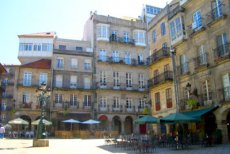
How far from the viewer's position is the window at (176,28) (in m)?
24.0

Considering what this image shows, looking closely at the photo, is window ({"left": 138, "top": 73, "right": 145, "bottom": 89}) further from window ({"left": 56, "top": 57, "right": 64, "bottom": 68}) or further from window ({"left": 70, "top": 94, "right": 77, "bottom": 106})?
window ({"left": 56, "top": 57, "right": 64, "bottom": 68})

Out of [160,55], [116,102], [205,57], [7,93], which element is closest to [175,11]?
[160,55]

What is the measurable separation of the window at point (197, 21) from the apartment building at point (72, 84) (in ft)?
75.7

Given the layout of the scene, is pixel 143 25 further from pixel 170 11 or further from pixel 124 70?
pixel 170 11

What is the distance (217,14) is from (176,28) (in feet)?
17.4

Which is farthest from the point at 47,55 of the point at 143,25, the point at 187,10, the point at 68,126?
the point at 187,10

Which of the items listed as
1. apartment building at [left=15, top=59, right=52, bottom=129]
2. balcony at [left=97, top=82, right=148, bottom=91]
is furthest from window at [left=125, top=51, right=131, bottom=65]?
apartment building at [left=15, top=59, right=52, bottom=129]

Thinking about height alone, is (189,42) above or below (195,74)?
above

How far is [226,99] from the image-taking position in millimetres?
18219

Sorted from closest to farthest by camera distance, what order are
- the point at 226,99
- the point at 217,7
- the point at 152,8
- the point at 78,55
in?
the point at 226,99, the point at 217,7, the point at 78,55, the point at 152,8

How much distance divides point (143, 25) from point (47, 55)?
60.4ft

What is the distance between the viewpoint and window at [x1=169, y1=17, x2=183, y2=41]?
24.0 meters

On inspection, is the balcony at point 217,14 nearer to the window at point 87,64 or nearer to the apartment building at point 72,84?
the apartment building at point 72,84

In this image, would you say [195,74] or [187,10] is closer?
[195,74]
